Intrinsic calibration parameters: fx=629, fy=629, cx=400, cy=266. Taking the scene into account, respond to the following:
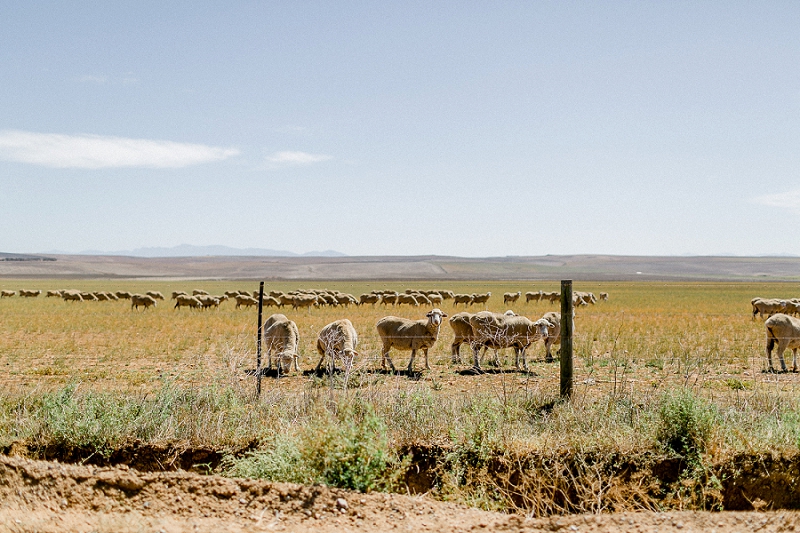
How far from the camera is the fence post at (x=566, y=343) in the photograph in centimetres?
845

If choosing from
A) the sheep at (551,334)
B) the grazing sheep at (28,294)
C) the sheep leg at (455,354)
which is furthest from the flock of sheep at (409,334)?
the grazing sheep at (28,294)

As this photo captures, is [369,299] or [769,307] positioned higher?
[769,307]

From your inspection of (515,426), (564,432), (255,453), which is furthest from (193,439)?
(564,432)

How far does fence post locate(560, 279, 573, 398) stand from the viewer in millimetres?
8453

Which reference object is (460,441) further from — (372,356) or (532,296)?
(532,296)

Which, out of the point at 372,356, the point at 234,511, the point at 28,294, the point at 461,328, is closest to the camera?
the point at 234,511

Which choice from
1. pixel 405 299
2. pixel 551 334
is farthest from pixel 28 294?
pixel 551 334

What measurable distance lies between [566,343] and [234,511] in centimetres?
497

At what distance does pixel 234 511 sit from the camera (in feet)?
18.0

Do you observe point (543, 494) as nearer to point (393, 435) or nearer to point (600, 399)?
point (393, 435)

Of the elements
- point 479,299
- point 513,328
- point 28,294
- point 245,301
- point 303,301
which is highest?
point 513,328

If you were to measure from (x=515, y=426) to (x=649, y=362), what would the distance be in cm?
991

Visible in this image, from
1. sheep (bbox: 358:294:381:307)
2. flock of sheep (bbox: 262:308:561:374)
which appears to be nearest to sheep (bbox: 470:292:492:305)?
sheep (bbox: 358:294:381:307)

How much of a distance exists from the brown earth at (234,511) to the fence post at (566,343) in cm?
303
